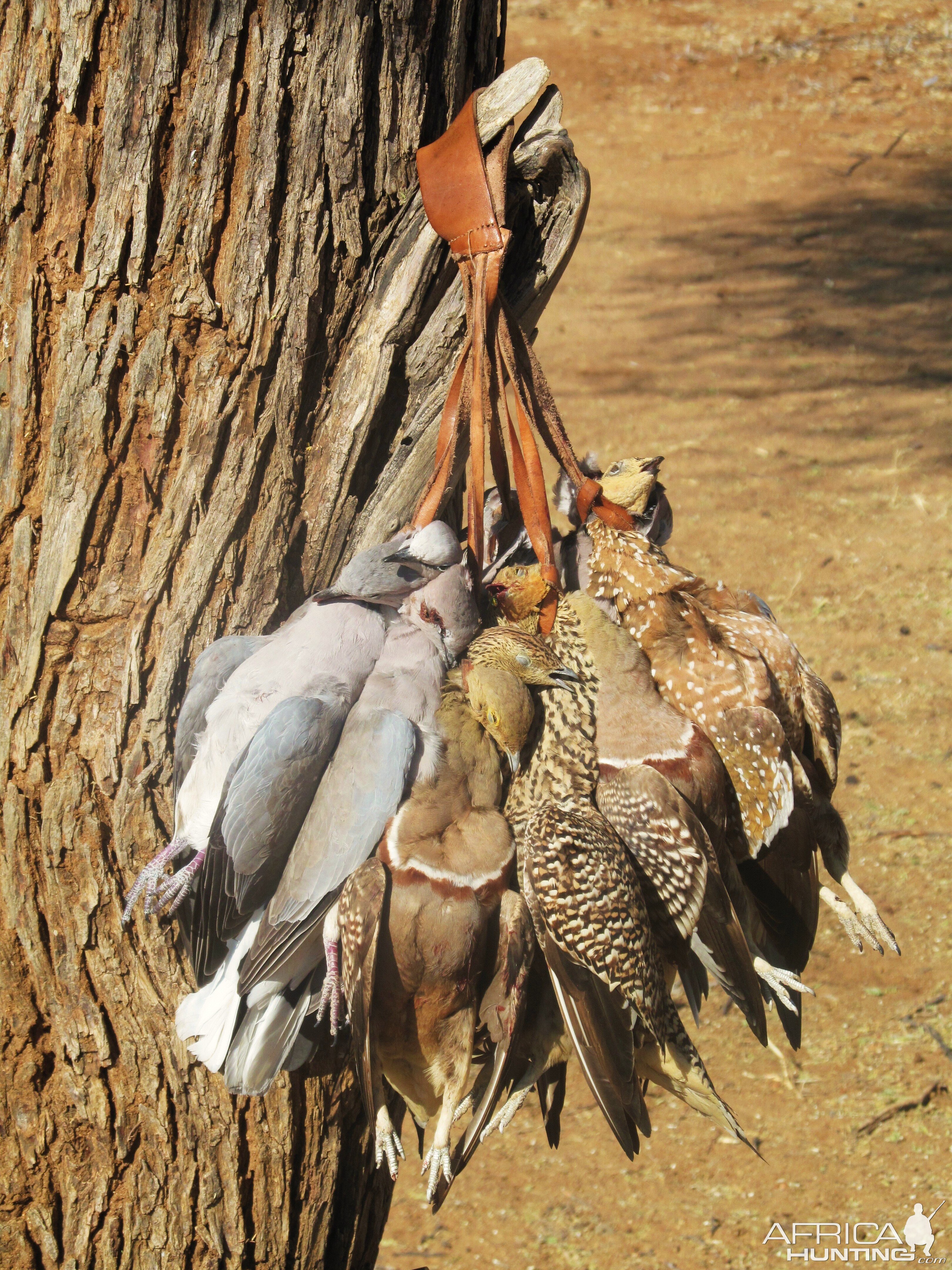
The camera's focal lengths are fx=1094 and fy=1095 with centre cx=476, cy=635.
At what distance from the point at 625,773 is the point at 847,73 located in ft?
47.5

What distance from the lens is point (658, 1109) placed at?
12.9ft

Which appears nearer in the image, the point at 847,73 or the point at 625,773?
the point at 625,773

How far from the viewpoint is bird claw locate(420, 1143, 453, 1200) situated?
1649 mm

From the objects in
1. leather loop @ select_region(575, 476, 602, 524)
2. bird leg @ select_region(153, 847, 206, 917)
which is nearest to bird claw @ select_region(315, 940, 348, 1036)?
bird leg @ select_region(153, 847, 206, 917)

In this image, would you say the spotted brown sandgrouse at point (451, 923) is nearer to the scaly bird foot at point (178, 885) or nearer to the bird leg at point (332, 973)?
the bird leg at point (332, 973)

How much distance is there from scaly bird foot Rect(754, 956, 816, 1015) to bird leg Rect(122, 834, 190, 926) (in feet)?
3.27

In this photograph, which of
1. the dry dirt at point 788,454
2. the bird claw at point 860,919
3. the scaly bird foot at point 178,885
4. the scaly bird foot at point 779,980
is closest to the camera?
the scaly bird foot at point 178,885

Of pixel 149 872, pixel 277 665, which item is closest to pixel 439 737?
pixel 277 665

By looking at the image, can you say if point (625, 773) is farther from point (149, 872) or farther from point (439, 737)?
point (149, 872)

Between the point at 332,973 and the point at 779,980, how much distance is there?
31.5 inches

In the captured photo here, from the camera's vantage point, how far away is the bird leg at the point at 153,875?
1.80 metres

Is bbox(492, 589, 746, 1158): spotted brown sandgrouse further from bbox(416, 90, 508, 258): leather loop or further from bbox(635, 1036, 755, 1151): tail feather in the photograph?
bbox(416, 90, 508, 258): leather loop

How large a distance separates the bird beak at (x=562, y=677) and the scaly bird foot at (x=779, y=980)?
23.7 inches

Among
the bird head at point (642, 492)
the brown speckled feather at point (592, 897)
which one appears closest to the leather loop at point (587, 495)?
the bird head at point (642, 492)
